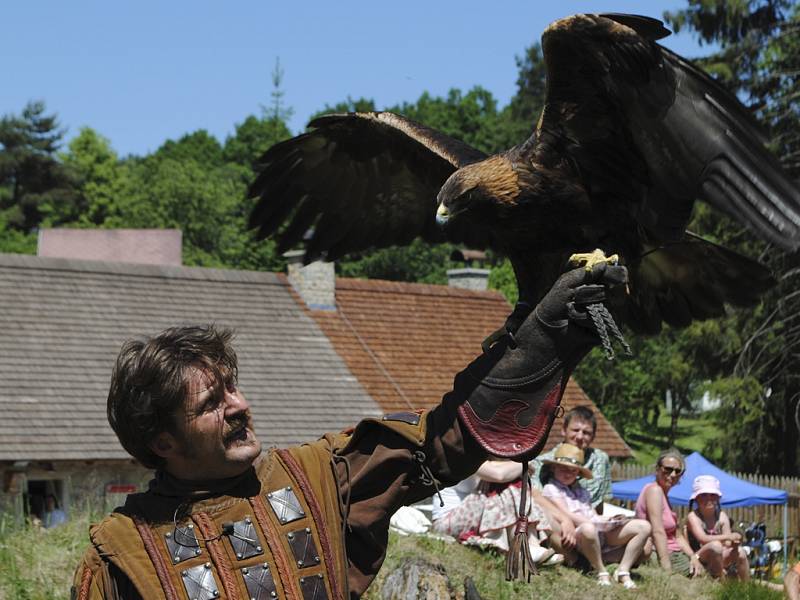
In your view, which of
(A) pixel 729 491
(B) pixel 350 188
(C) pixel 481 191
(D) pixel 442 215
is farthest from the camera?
(A) pixel 729 491

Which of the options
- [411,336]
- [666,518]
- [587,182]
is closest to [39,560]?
[587,182]

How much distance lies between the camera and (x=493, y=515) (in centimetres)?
604

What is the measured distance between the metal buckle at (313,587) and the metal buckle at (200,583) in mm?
181

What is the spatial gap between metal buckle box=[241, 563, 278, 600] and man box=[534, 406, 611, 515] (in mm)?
4041

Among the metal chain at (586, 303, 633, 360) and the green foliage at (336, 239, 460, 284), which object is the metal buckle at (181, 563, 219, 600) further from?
the green foliage at (336, 239, 460, 284)

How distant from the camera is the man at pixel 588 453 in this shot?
628cm

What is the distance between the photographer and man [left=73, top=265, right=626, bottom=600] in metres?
2.33

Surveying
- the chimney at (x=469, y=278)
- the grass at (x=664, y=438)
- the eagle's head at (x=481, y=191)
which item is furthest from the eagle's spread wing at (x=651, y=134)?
the grass at (x=664, y=438)

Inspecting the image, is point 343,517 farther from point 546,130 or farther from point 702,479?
point 702,479

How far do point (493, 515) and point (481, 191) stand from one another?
2.15 meters

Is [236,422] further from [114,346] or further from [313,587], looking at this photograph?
[114,346]

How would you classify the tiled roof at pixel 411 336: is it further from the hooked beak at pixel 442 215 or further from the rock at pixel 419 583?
the hooked beak at pixel 442 215

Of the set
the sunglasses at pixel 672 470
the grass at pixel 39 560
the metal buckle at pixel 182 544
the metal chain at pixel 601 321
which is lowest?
the grass at pixel 39 560

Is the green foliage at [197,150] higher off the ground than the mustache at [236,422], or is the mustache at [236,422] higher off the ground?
the green foliage at [197,150]
